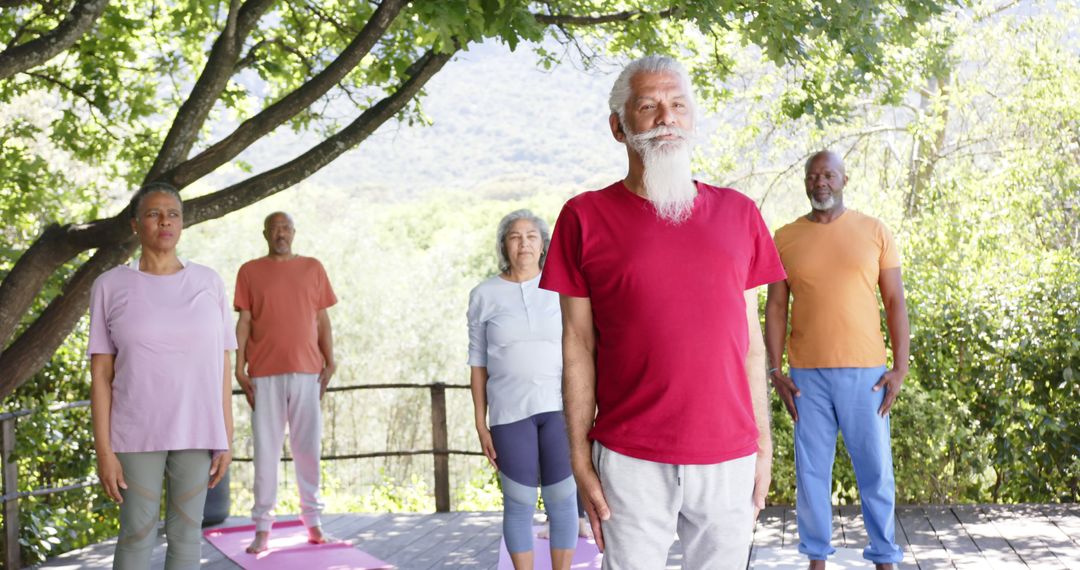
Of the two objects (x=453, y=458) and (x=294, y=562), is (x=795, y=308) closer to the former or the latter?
(x=294, y=562)

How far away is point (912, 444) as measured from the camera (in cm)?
795

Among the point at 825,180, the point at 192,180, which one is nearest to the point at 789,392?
the point at 825,180

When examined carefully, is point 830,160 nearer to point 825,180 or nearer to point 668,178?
point 825,180

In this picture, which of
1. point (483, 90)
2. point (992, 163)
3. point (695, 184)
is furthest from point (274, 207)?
point (695, 184)

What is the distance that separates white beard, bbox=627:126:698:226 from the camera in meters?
2.75

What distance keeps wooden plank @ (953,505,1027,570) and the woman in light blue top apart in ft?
8.67

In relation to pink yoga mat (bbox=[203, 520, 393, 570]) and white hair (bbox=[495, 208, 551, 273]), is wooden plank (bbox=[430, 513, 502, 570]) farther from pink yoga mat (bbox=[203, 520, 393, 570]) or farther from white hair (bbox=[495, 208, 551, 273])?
white hair (bbox=[495, 208, 551, 273])

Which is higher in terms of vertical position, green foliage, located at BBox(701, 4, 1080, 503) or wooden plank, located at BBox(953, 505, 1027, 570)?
green foliage, located at BBox(701, 4, 1080, 503)

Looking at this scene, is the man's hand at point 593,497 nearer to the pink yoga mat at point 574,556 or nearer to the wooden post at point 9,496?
the pink yoga mat at point 574,556

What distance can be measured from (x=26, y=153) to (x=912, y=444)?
668 centimetres

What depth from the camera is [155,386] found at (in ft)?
13.6

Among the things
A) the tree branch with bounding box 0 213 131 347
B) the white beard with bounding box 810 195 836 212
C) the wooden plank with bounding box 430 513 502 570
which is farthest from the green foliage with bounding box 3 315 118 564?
the white beard with bounding box 810 195 836 212

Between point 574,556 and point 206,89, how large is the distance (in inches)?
132

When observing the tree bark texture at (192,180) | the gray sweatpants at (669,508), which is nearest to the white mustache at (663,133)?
the gray sweatpants at (669,508)
